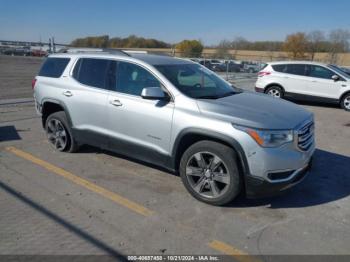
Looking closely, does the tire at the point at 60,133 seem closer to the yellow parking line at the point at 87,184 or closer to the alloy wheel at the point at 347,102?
the yellow parking line at the point at 87,184

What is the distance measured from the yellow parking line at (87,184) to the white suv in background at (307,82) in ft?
32.5

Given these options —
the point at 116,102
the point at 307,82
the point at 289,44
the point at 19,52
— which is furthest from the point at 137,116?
the point at 289,44

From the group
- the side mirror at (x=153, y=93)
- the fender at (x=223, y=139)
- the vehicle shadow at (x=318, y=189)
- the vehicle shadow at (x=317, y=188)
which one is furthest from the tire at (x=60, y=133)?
the vehicle shadow at (x=318, y=189)

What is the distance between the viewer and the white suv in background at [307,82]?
12297mm

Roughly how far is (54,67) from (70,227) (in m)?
3.54

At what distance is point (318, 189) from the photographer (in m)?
4.96

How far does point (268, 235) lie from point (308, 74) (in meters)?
10.4

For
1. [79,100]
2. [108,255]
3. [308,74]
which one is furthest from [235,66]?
[108,255]

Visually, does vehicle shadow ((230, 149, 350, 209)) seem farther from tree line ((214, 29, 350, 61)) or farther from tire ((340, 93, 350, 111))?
tree line ((214, 29, 350, 61))

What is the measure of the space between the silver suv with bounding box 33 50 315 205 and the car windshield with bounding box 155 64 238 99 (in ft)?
0.06

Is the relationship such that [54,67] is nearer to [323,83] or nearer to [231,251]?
[231,251]

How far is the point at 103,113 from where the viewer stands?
17.4ft

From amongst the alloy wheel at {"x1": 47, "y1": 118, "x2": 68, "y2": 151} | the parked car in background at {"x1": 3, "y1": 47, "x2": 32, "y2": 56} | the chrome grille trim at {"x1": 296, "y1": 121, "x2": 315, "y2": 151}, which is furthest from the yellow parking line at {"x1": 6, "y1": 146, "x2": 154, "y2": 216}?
the parked car in background at {"x1": 3, "y1": 47, "x2": 32, "y2": 56}

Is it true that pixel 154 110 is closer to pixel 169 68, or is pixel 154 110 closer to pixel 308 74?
pixel 169 68
